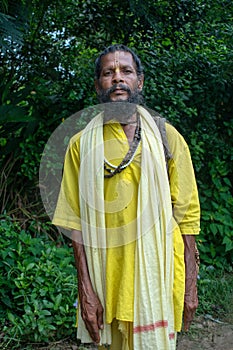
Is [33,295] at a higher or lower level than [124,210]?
lower

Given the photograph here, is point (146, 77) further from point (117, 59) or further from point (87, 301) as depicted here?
point (87, 301)

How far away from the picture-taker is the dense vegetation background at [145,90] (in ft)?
15.6

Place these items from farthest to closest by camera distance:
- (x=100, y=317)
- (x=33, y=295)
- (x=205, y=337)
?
(x=205, y=337), (x=33, y=295), (x=100, y=317)

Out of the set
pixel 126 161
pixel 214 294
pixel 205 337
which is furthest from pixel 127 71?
pixel 214 294

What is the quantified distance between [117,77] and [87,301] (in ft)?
3.27

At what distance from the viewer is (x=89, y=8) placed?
5.13 m

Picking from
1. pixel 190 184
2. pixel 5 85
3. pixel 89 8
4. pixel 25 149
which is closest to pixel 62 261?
pixel 25 149

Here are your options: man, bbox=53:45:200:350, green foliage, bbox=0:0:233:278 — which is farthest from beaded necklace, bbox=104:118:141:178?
green foliage, bbox=0:0:233:278

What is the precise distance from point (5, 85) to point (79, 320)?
3067 mm

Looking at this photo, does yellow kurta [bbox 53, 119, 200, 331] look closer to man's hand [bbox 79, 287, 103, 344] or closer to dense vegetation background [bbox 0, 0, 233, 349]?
man's hand [bbox 79, 287, 103, 344]

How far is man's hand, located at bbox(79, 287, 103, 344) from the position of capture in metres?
2.20

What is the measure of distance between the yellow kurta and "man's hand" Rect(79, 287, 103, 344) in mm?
42

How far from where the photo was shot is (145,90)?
4.73 metres

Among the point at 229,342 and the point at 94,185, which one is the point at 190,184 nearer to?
the point at 94,185
